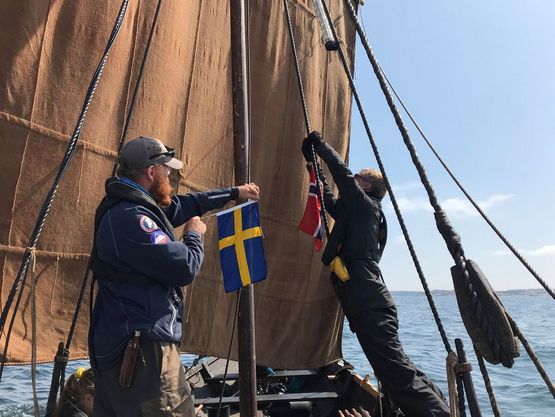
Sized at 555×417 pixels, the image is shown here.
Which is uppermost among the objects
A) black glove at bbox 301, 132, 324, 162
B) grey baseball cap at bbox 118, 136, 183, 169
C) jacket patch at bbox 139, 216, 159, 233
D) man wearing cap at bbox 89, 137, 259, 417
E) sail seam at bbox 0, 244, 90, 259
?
black glove at bbox 301, 132, 324, 162

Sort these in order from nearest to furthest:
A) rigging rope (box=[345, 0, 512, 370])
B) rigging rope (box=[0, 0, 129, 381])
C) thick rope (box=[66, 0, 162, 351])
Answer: rigging rope (box=[345, 0, 512, 370]), rigging rope (box=[0, 0, 129, 381]), thick rope (box=[66, 0, 162, 351])

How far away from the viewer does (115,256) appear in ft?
6.87

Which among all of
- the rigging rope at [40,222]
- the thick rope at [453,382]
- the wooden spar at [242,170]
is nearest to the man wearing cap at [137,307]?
the rigging rope at [40,222]

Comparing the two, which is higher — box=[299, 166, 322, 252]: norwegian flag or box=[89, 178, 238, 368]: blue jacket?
box=[299, 166, 322, 252]: norwegian flag

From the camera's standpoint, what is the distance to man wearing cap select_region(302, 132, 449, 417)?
3635 mm

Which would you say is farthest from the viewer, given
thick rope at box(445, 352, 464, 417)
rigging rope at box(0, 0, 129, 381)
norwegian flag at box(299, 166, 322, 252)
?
norwegian flag at box(299, 166, 322, 252)

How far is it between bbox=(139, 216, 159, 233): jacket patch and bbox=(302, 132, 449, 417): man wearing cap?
6.84ft

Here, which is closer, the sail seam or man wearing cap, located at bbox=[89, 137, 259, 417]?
man wearing cap, located at bbox=[89, 137, 259, 417]

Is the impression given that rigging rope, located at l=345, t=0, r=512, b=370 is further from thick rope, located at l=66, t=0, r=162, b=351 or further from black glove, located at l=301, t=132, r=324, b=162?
thick rope, located at l=66, t=0, r=162, b=351

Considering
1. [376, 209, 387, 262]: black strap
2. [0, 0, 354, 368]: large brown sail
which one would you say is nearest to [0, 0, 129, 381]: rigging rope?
[0, 0, 354, 368]: large brown sail

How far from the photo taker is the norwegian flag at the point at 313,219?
481cm

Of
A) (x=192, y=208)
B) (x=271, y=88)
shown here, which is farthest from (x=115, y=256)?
(x=271, y=88)

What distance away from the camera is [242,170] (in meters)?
3.22

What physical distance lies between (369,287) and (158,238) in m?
2.16
